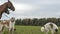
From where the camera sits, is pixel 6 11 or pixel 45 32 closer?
pixel 6 11

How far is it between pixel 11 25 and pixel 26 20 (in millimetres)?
25375

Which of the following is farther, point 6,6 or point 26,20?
point 26,20

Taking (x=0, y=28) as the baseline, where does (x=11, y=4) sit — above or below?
above

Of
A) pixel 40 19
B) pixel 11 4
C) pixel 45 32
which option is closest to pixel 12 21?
pixel 45 32

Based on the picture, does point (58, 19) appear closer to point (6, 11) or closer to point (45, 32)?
point (45, 32)

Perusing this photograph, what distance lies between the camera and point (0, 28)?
54.4ft

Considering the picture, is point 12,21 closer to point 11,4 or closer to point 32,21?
point 11,4

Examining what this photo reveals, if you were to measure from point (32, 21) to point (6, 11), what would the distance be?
34.7 meters

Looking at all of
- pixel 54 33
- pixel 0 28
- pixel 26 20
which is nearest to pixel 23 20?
pixel 26 20

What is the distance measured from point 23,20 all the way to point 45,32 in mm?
23765

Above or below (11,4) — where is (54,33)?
below

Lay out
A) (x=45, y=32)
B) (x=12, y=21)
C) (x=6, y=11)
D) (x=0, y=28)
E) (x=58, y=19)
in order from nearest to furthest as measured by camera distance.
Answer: (x=6, y=11)
(x=0, y=28)
(x=12, y=21)
(x=45, y=32)
(x=58, y=19)

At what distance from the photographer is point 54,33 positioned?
77.3ft

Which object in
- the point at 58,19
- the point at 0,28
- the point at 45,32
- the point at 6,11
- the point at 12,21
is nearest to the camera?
the point at 6,11
